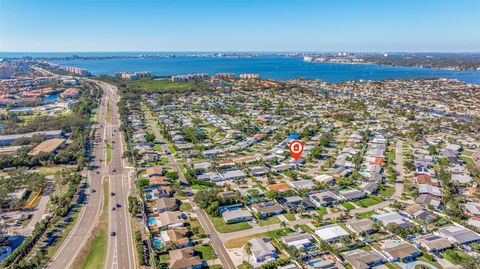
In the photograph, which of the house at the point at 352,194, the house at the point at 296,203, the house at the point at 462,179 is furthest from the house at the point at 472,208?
the house at the point at 296,203

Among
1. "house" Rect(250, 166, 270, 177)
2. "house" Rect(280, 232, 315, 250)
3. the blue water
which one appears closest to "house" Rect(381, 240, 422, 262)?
"house" Rect(280, 232, 315, 250)

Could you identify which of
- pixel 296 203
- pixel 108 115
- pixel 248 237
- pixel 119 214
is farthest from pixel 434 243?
pixel 108 115

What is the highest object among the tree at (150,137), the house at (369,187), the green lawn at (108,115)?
the green lawn at (108,115)

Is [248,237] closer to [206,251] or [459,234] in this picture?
[206,251]

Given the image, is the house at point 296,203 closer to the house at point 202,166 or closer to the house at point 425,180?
the house at point 202,166

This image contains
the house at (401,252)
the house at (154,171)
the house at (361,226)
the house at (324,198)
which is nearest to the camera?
the house at (401,252)

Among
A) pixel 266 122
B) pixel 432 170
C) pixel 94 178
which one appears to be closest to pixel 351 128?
pixel 266 122

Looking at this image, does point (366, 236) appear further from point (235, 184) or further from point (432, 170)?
point (432, 170)
